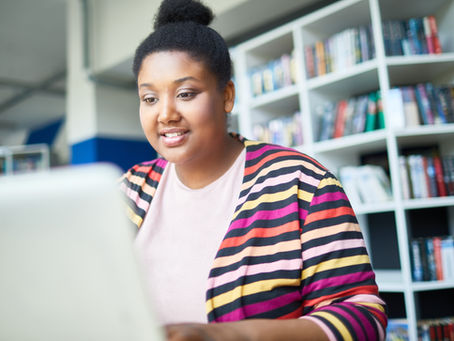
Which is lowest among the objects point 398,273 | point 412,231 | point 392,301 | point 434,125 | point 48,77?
point 392,301

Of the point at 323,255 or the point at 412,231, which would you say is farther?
the point at 412,231

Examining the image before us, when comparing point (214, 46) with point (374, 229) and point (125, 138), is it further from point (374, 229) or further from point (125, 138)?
point (125, 138)

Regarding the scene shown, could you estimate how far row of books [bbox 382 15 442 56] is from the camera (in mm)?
2199

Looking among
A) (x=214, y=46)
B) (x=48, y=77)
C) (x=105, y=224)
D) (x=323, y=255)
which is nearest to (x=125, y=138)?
(x=48, y=77)

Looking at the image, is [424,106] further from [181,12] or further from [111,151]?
[111,151]

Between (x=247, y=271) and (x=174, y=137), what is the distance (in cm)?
35

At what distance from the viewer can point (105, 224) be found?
0.32 m

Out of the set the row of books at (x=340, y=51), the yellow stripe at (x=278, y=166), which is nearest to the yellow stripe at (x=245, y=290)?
the yellow stripe at (x=278, y=166)

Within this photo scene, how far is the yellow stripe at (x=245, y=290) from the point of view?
0.77 metres

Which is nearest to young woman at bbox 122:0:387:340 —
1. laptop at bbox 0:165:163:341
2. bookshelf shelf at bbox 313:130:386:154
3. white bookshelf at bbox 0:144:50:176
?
laptop at bbox 0:165:163:341

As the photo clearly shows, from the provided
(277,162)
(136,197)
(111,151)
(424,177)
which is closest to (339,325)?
(277,162)

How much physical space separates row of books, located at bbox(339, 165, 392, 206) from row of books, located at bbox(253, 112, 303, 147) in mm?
427

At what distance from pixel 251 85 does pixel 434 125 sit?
1.21 m

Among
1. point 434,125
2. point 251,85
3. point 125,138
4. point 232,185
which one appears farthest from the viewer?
point 125,138
